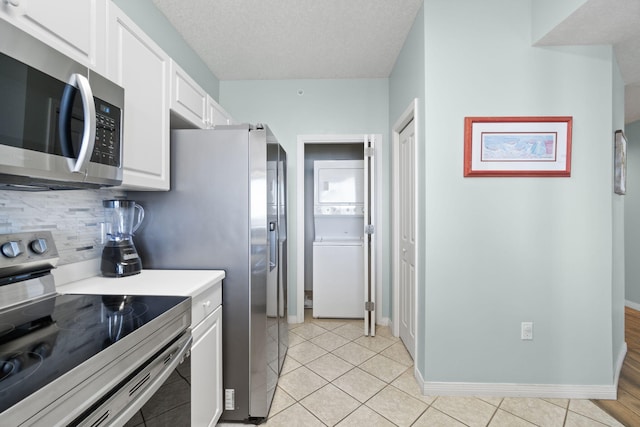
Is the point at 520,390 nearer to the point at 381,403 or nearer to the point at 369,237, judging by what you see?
the point at 381,403

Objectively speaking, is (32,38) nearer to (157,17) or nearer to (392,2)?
(157,17)

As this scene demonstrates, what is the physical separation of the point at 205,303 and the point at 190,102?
1.33 meters

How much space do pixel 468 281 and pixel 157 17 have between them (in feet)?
9.25

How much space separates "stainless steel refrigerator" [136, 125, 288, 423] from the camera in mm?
1485

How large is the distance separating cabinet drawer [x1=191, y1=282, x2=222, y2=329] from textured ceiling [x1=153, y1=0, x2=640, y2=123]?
1.91 m

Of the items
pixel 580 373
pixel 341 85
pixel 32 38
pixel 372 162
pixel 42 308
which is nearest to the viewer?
pixel 32 38

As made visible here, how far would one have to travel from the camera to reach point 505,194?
1758 mm

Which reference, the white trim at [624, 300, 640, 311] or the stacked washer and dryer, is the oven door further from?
the white trim at [624, 300, 640, 311]

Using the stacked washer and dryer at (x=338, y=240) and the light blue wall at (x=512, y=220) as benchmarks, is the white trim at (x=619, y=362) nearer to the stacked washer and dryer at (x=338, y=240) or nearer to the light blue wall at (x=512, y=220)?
the light blue wall at (x=512, y=220)

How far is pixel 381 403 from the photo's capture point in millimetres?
1702

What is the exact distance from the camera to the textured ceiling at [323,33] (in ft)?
5.23

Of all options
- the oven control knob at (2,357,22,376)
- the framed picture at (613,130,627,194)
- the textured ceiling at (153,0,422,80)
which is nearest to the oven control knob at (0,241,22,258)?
the oven control knob at (2,357,22,376)

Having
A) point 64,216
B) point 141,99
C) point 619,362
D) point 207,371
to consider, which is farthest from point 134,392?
point 619,362

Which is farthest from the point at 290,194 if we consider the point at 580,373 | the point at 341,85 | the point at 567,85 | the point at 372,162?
the point at 580,373
